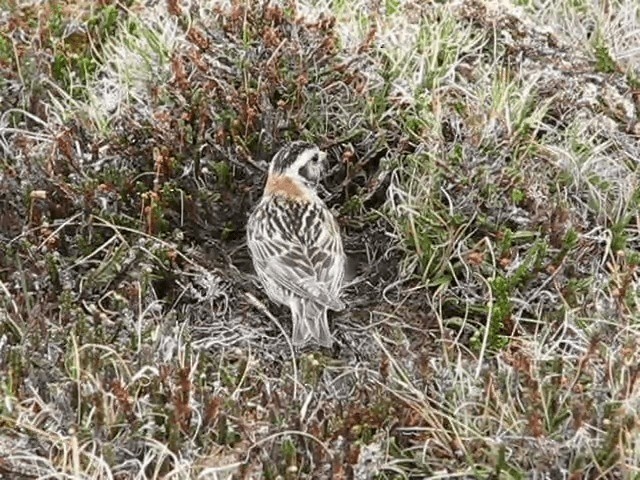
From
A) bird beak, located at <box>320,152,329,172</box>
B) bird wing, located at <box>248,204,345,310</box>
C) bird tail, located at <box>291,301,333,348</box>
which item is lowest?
bird tail, located at <box>291,301,333,348</box>

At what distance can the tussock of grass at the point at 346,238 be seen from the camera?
4469 millimetres

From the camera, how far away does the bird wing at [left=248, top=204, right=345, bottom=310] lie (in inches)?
207

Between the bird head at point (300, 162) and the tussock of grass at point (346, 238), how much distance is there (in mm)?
213

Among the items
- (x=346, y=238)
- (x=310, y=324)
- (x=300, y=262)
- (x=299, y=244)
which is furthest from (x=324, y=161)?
(x=310, y=324)

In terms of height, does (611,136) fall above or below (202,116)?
below

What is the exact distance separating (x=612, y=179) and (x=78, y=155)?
2.65 metres

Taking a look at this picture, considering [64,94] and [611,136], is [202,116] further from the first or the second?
[611,136]

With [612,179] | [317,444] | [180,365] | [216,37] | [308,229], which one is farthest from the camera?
[216,37]

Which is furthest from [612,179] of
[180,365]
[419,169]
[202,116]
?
[180,365]

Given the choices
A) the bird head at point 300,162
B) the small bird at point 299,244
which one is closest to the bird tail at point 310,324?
the small bird at point 299,244

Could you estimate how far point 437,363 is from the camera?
194 inches

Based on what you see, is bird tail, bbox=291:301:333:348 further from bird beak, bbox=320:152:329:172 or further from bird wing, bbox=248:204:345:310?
bird beak, bbox=320:152:329:172

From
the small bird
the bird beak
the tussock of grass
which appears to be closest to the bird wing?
the small bird

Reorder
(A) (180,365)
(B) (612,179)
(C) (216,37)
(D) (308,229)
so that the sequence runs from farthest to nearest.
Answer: (C) (216,37), (B) (612,179), (D) (308,229), (A) (180,365)
